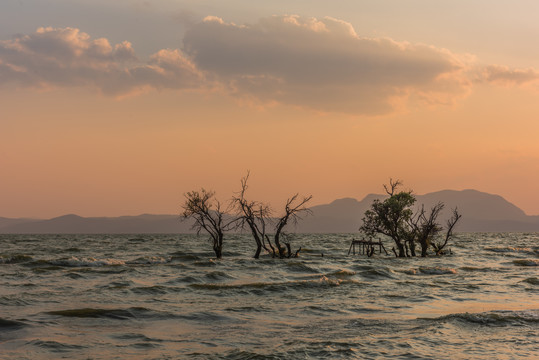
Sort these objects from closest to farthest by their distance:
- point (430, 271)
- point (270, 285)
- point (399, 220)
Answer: point (270, 285) < point (430, 271) < point (399, 220)

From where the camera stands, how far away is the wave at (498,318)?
757 inches

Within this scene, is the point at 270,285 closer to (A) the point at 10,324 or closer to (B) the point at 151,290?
(B) the point at 151,290

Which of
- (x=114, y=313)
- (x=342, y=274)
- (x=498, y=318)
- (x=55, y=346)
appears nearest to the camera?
(x=55, y=346)

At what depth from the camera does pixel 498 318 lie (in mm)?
19766

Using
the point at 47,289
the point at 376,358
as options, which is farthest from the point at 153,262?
the point at 376,358

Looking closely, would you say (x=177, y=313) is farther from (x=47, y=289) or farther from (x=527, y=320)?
(x=527, y=320)

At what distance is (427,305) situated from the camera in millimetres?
24203

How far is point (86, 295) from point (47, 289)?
3.74 m

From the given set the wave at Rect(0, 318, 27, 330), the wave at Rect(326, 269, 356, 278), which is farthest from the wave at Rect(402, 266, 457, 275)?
the wave at Rect(0, 318, 27, 330)

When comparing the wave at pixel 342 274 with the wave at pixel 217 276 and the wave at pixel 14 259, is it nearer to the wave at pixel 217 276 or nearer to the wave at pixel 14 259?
the wave at pixel 217 276

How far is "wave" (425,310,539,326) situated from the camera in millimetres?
19219

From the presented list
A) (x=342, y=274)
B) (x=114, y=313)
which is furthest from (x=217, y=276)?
(x=114, y=313)

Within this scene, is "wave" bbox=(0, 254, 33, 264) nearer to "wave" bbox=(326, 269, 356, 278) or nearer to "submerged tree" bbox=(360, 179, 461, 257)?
"wave" bbox=(326, 269, 356, 278)

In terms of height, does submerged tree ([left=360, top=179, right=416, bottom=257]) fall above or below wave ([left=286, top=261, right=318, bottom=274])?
above
